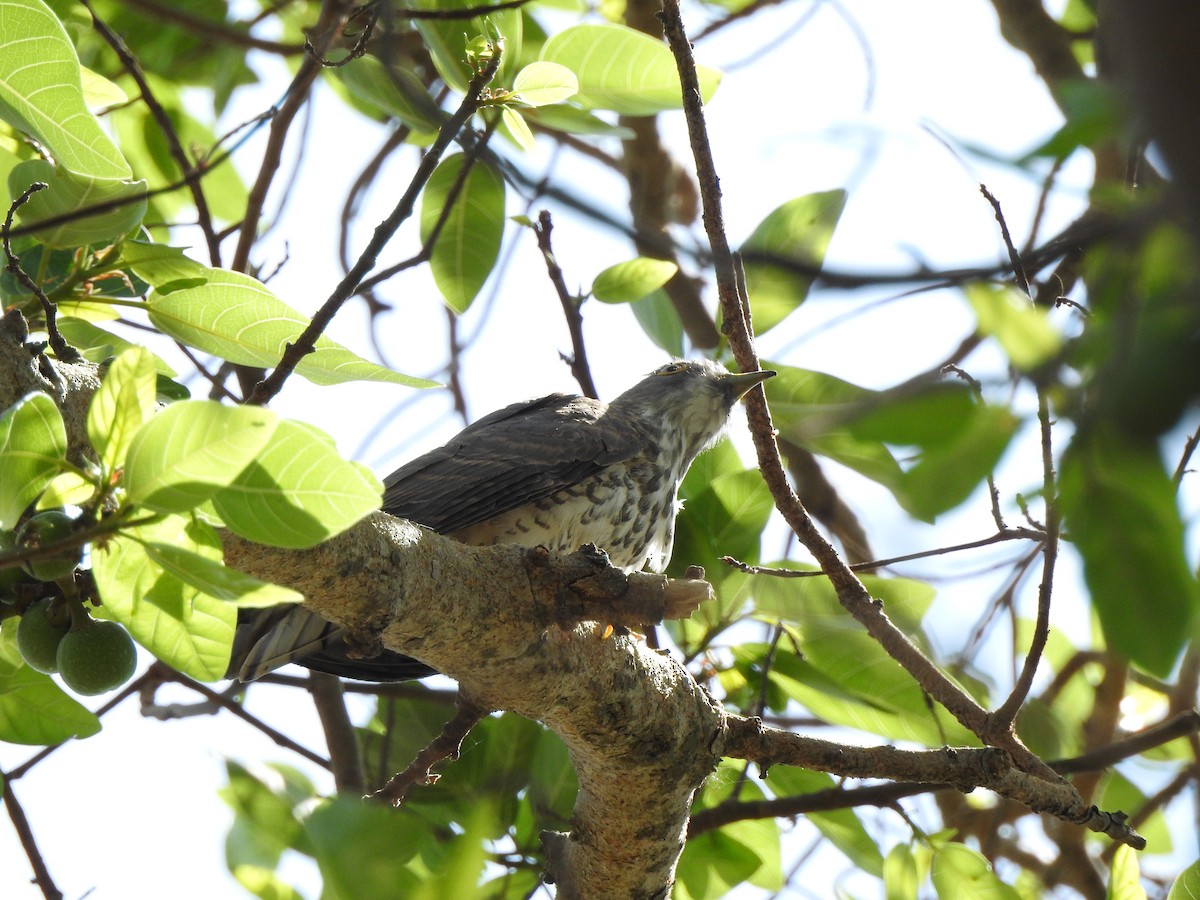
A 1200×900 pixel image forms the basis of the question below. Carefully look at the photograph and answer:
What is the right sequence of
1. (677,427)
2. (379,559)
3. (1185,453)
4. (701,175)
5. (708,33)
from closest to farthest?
(379,559)
(1185,453)
(701,175)
(677,427)
(708,33)

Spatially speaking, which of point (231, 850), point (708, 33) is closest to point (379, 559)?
point (231, 850)

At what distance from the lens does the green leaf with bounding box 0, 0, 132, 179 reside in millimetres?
1769

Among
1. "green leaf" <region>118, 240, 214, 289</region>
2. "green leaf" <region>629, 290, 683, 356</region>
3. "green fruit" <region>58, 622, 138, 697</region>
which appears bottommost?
"green fruit" <region>58, 622, 138, 697</region>

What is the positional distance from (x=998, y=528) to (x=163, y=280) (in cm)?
188

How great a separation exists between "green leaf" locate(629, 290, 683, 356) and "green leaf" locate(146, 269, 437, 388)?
4.49 ft

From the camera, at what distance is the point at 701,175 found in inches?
95.0

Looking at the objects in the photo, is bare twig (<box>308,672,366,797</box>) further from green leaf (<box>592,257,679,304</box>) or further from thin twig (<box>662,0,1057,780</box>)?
thin twig (<box>662,0,1057,780</box>)

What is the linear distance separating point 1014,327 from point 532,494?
2567 millimetres

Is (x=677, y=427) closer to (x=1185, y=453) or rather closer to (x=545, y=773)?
(x=545, y=773)

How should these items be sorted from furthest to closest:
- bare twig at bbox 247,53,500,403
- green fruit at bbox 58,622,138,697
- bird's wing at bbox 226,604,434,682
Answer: bird's wing at bbox 226,604,434,682
bare twig at bbox 247,53,500,403
green fruit at bbox 58,622,138,697

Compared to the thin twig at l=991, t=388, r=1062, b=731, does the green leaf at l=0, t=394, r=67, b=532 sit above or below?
below

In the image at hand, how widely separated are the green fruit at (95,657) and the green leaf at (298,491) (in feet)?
1.84

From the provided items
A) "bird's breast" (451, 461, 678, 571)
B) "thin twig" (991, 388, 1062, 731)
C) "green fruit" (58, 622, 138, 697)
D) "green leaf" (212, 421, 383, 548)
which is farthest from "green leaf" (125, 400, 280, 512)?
"bird's breast" (451, 461, 678, 571)

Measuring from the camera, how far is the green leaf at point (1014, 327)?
73cm
